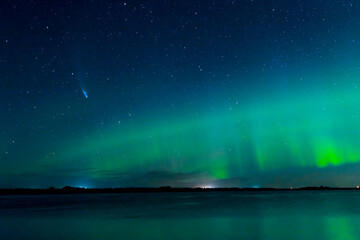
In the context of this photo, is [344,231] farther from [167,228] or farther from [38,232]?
[38,232]

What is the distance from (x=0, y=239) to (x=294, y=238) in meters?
14.8

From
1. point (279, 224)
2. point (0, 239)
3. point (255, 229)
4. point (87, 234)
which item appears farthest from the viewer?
point (279, 224)

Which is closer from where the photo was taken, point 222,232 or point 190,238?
point 190,238

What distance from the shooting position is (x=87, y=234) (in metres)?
21.5

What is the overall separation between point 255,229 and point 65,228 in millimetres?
11954

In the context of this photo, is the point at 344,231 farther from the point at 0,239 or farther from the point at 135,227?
the point at 0,239

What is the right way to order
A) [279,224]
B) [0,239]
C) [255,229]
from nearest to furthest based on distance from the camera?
[0,239] → [255,229] → [279,224]

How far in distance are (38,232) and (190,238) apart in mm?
→ 9053

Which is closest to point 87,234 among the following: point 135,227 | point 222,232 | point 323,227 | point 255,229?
point 135,227

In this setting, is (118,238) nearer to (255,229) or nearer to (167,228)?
(167,228)

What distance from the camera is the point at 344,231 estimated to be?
22766mm

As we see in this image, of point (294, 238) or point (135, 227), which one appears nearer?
point (294, 238)

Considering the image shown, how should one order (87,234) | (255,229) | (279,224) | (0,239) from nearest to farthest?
(0,239) → (87,234) → (255,229) → (279,224)

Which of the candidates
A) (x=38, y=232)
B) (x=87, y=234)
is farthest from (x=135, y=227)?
(x=38, y=232)
